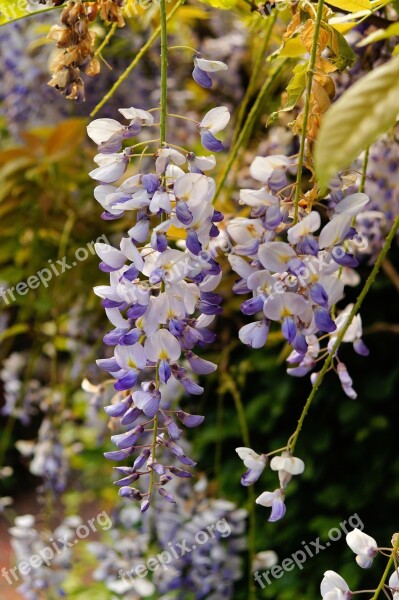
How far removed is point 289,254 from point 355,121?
163mm

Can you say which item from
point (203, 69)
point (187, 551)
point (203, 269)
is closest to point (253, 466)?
point (203, 269)

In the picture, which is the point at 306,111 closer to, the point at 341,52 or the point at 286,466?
the point at 341,52

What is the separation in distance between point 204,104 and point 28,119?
0.45 m

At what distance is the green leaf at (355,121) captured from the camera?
0.27 meters

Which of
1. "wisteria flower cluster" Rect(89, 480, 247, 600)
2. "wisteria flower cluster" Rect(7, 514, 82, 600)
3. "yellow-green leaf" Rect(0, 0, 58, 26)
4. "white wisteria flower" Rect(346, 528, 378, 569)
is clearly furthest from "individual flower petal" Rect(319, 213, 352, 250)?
"wisteria flower cluster" Rect(7, 514, 82, 600)

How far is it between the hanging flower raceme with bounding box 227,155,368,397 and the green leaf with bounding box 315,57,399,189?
142 millimetres

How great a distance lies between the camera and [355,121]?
0.28m

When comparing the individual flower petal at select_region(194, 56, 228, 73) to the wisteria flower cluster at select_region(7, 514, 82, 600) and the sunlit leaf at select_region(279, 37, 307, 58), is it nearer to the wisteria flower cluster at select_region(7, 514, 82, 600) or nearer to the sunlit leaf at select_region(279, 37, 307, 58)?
the sunlit leaf at select_region(279, 37, 307, 58)

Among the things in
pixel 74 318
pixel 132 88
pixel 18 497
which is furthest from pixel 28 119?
pixel 18 497

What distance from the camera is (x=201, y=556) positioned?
53.7 inches

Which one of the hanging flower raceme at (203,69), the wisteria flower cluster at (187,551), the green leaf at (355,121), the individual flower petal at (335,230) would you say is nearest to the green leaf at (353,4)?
the hanging flower raceme at (203,69)

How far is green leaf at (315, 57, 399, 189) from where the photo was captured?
0.89 ft

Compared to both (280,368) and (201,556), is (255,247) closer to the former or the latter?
(201,556)

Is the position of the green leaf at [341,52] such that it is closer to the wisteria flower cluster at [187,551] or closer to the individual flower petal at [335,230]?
the individual flower petal at [335,230]
